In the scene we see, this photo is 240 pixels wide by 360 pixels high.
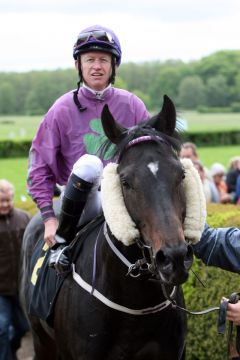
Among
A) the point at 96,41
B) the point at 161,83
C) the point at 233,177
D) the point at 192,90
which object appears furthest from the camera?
the point at 161,83

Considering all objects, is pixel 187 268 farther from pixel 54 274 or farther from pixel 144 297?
pixel 54 274

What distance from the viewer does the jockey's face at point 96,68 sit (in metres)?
3.93

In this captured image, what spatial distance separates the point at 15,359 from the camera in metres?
5.95

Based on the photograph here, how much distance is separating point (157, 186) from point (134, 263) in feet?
1.75

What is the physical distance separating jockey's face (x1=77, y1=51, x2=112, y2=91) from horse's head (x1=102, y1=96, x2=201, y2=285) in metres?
0.95

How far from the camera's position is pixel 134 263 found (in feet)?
10.1

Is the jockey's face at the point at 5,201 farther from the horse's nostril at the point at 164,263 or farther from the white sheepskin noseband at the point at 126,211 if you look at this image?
the horse's nostril at the point at 164,263

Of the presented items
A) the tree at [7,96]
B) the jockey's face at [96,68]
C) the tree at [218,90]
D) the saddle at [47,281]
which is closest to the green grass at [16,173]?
the saddle at [47,281]

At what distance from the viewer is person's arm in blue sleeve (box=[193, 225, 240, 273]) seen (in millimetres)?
3164

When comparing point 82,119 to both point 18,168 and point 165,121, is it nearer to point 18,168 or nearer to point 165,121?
point 165,121

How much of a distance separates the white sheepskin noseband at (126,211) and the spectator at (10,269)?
131 inches

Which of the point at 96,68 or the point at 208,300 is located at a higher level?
the point at 96,68

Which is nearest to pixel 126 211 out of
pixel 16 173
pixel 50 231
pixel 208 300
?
pixel 50 231

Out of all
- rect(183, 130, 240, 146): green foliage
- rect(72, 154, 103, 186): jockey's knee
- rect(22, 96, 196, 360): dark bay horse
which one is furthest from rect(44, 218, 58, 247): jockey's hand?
rect(183, 130, 240, 146): green foliage
